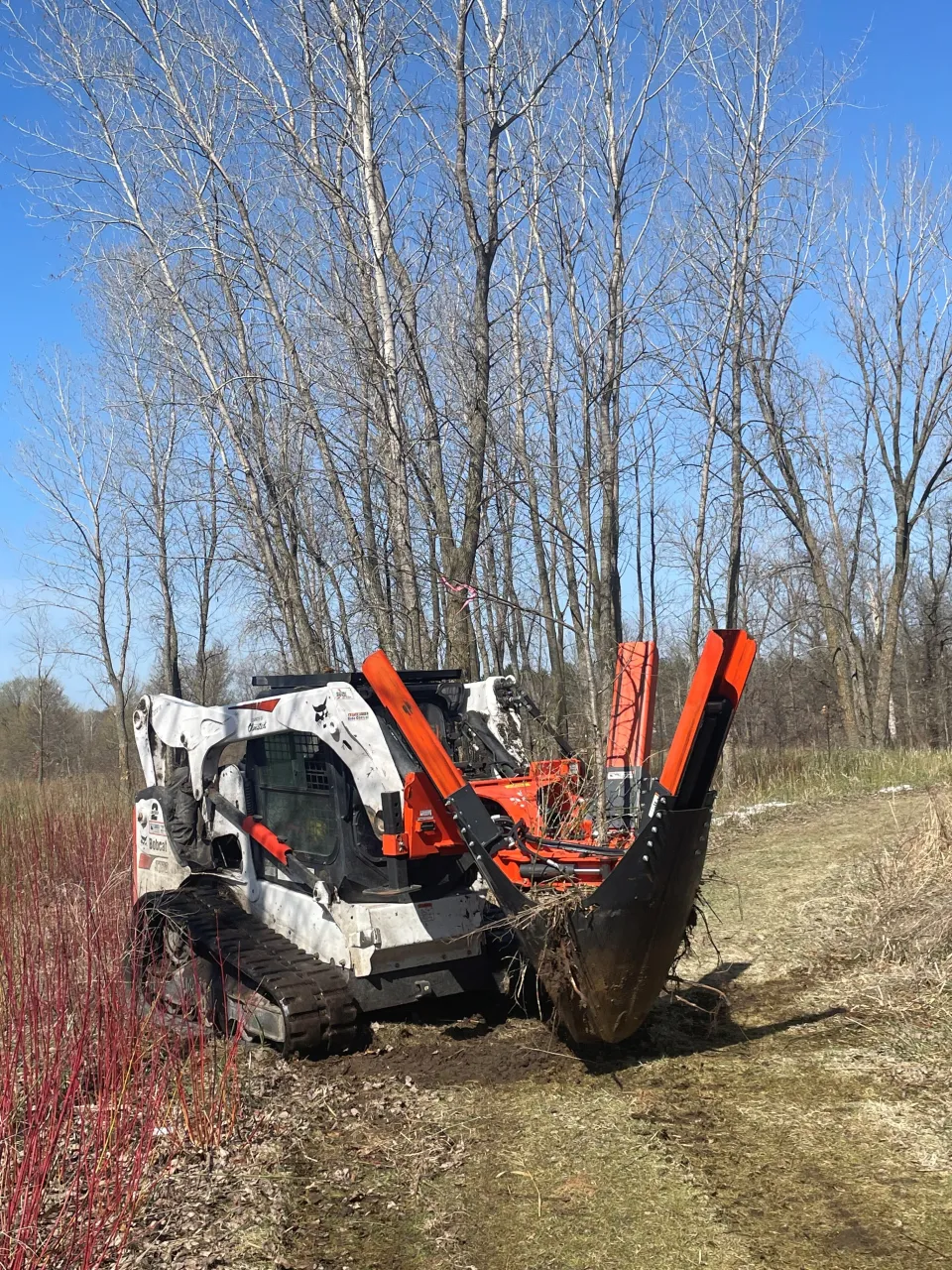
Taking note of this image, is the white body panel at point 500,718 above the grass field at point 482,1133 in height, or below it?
above

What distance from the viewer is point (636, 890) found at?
189 inches

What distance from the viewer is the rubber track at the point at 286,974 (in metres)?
5.56

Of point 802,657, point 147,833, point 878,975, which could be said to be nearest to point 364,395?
point 147,833

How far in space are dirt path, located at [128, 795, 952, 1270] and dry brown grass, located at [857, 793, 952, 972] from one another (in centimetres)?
49

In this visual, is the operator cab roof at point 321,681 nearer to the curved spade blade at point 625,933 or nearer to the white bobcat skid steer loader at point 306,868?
the white bobcat skid steer loader at point 306,868

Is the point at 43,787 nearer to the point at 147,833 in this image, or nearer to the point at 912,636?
the point at 147,833

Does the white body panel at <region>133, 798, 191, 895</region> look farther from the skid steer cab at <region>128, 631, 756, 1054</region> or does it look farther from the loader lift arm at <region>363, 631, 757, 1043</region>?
the loader lift arm at <region>363, 631, 757, 1043</region>

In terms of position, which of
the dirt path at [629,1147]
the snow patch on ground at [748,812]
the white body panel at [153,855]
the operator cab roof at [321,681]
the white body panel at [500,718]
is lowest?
the dirt path at [629,1147]

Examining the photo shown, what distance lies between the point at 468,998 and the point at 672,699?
48.9ft

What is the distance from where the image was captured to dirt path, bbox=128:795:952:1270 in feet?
12.3

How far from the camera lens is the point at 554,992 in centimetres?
511

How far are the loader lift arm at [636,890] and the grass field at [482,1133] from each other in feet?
1.31

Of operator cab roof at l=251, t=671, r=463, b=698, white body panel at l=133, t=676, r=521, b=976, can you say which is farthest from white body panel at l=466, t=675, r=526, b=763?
operator cab roof at l=251, t=671, r=463, b=698

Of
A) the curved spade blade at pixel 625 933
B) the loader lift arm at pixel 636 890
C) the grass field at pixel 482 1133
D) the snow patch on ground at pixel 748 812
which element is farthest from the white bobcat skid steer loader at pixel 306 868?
the snow patch on ground at pixel 748 812
